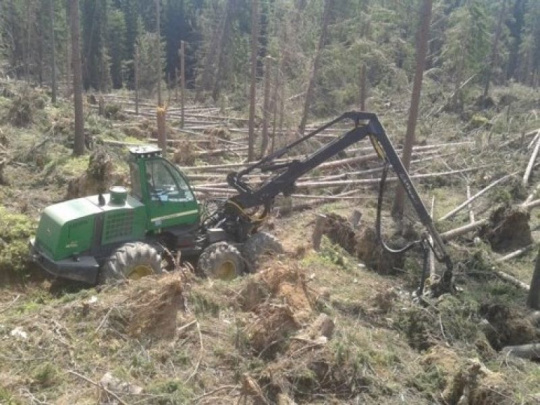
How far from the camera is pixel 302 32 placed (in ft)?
82.2

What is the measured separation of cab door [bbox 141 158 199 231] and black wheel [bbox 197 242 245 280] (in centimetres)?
73

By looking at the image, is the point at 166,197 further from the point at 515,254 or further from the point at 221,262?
the point at 515,254

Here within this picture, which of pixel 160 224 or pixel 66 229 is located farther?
pixel 160 224

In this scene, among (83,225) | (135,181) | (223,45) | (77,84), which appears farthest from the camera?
(223,45)

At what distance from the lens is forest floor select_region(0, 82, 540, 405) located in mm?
6277

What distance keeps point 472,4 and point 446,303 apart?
118 feet

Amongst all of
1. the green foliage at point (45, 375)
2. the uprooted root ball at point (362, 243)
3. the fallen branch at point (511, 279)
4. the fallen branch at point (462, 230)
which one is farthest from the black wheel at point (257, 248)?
the fallen branch at point (462, 230)

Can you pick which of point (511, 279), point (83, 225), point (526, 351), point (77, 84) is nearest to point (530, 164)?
point (511, 279)

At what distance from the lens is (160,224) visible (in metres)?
9.92

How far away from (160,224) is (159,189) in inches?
23.9

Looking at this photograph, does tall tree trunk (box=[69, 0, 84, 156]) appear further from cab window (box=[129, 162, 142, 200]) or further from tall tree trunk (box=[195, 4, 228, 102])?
tall tree trunk (box=[195, 4, 228, 102])

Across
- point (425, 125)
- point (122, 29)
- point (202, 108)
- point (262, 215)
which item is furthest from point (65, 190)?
point (122, 29)

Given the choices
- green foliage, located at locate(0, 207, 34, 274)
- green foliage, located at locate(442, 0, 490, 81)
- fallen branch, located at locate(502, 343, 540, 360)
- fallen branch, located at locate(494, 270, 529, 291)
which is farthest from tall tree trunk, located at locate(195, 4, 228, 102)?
fallen branch, located at locate(502, 343, 540, 360)

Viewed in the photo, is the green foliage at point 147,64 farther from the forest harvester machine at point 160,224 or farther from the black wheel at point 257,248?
the black wheel at point 257,248
